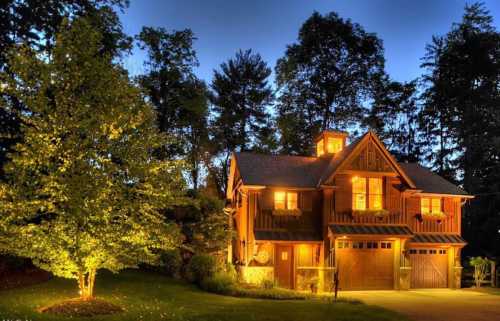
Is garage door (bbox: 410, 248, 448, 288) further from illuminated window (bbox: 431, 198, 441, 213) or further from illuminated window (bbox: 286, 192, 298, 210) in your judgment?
illuminated window (bbox: 286, 192, 298, 210)

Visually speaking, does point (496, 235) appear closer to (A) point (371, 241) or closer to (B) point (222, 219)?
(A) point (371, 241)

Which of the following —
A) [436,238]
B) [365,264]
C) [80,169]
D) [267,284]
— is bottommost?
[267,284]

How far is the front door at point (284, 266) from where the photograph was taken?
966 inches

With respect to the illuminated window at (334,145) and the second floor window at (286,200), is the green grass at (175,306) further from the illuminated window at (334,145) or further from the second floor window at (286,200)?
the illuminated window at (334,145)

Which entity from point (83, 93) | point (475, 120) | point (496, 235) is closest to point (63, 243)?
point (83, 93)

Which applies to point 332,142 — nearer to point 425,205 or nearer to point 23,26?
point 425,205

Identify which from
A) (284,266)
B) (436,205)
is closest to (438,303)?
(284,266)

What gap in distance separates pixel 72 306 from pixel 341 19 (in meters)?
37.2

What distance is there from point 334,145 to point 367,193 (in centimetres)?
462

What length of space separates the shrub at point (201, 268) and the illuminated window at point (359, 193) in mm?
8046

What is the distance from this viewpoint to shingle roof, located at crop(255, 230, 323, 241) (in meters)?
23.7

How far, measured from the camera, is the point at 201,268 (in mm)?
23188

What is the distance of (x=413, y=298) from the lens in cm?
2145

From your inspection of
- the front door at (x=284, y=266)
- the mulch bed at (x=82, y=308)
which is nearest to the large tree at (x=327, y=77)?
the front door at (x=284, y=266)
